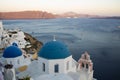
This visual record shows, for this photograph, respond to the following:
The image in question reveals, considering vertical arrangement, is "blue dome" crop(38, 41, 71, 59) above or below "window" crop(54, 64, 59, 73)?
above

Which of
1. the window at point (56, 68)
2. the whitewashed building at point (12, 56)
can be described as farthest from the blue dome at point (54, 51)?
the whitewashed building at point (12, 56)

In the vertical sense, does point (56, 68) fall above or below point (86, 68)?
above

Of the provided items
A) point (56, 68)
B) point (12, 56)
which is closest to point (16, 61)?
point (12, 56)

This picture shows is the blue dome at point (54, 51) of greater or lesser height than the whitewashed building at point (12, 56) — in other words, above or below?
above

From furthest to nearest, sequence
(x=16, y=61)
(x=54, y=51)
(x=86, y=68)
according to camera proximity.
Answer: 1. (x=86, y=68)
2. (x=16, y=61)
3. (x=54, y=51)

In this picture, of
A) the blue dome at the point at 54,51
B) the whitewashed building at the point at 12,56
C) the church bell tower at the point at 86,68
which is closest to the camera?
the blue dome at the point at 54,51

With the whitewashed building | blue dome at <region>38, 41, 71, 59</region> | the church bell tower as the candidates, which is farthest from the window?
the whitewashed building

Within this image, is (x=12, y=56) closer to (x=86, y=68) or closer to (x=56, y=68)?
(x=56, y=68)

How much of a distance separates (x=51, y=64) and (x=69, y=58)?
2.04ft

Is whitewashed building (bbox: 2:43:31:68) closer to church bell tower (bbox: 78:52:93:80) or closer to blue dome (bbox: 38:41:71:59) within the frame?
blue dome (bbox: 38:41:71:59)

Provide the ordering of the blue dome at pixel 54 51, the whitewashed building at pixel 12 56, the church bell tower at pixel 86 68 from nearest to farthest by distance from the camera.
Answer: the blue dome at pixel 54 51 < the church bell tower at pixel 86 68 < the whitewashed building at pixel 12 56

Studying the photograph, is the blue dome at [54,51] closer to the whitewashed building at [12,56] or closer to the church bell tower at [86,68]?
the church bell tower at [86,68]

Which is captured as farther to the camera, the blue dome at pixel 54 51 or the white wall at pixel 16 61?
the white wall at pixel 16 61

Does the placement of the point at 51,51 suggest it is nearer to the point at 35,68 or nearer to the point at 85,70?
the point at 35,68
